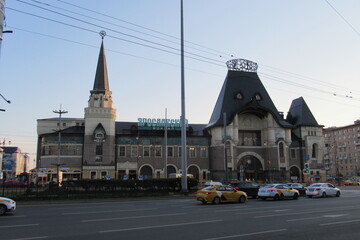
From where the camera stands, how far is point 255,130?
65438mm

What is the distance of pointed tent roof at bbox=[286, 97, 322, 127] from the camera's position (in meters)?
69.1

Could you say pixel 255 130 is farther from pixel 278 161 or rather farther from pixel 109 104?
pixel 109 104

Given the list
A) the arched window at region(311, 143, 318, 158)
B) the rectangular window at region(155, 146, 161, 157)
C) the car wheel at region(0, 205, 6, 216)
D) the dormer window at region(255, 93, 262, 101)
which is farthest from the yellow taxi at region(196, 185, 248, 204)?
the arched window at region(311, 143, 318, 158)

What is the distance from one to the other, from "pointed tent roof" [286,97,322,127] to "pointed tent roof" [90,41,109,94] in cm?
4194

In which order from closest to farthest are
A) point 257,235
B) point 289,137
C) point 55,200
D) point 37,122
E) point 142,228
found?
point 257,235, point 142,228, point 55,200, point 289,137, point 37,122

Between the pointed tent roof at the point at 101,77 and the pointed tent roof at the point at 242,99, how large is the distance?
2223 centimetres

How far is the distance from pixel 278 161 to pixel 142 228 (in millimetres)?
54470

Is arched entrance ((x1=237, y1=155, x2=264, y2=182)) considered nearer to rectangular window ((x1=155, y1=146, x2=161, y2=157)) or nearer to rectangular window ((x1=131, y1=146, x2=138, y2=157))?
rectangular window ((x1=155, y1=146, x2=161, y2=157))

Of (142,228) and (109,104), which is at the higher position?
(109,104)

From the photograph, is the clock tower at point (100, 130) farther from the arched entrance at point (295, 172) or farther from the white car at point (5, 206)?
the white car at point (5, 206)

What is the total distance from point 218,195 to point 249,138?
145ft

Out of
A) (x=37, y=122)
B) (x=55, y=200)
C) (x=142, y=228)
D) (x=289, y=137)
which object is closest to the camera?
(x=142, y=228)

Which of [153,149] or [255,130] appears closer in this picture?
[153,149]

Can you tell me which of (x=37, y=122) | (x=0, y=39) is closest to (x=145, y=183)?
(x=0, y=39)
